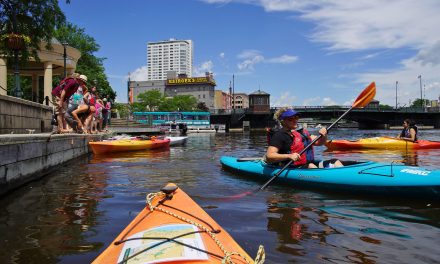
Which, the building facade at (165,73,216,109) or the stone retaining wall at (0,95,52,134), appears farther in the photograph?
the building facade at (165,73,216,109)

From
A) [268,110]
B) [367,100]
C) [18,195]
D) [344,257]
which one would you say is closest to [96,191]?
[18,195]

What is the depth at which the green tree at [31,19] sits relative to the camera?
14125 millimetres

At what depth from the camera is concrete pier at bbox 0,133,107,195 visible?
6.64 meters

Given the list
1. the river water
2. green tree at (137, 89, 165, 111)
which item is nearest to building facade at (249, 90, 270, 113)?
green tree at (137, 89, 165, 111)

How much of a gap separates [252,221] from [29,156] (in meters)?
5.28

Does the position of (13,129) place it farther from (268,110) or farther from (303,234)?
(268,110)

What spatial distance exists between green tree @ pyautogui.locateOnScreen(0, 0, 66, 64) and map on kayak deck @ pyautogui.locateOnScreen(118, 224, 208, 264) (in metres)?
13.1

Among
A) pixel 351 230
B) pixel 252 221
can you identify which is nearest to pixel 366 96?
pixel 351 230

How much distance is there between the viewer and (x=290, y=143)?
7.32 m

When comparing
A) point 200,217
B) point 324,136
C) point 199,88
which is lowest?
point 200,217

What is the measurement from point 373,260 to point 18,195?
5.99 meters

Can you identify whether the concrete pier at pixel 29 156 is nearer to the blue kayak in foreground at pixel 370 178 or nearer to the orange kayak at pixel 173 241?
the orange kayak at pixel 173 241

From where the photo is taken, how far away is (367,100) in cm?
902

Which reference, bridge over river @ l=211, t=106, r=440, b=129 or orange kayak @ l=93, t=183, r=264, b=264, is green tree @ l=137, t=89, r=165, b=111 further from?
orange kayak @ l=93, t=183, r=264, b=264
